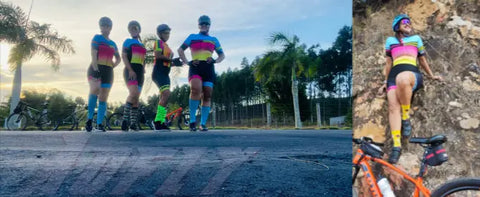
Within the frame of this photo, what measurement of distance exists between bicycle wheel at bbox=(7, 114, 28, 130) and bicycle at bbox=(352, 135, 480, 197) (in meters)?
17.9

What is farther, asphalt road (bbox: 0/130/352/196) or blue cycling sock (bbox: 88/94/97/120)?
blue cycling sock (bbox: 88/94/97/120)

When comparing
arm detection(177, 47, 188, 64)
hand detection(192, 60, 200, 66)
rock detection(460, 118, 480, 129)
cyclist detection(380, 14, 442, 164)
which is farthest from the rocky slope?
arm detection(177, 47, 188, 64)

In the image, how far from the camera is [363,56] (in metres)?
2.14

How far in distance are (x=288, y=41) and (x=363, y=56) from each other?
3125 centimetres

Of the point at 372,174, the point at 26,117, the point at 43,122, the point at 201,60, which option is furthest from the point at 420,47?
the point at 26,117

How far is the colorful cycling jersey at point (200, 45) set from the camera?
4523 millimetres

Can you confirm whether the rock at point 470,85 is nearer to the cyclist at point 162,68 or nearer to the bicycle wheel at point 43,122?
the cyclist at point 162,68

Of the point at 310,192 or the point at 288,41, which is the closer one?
the point at 310,192

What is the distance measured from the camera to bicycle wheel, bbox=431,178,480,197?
1846 mm

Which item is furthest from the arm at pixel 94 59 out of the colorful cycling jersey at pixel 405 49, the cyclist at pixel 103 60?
the colorful cycling jersey at pixel 405 49

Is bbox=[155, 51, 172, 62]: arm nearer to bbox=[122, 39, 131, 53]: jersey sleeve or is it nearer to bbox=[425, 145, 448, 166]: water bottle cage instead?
bbox=[122, 39, 131, 53]: jersey sleeve

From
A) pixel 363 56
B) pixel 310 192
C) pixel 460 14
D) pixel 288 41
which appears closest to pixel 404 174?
pixel 363 56

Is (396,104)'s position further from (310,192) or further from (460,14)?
(310,192)

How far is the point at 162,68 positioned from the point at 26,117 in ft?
49.5
